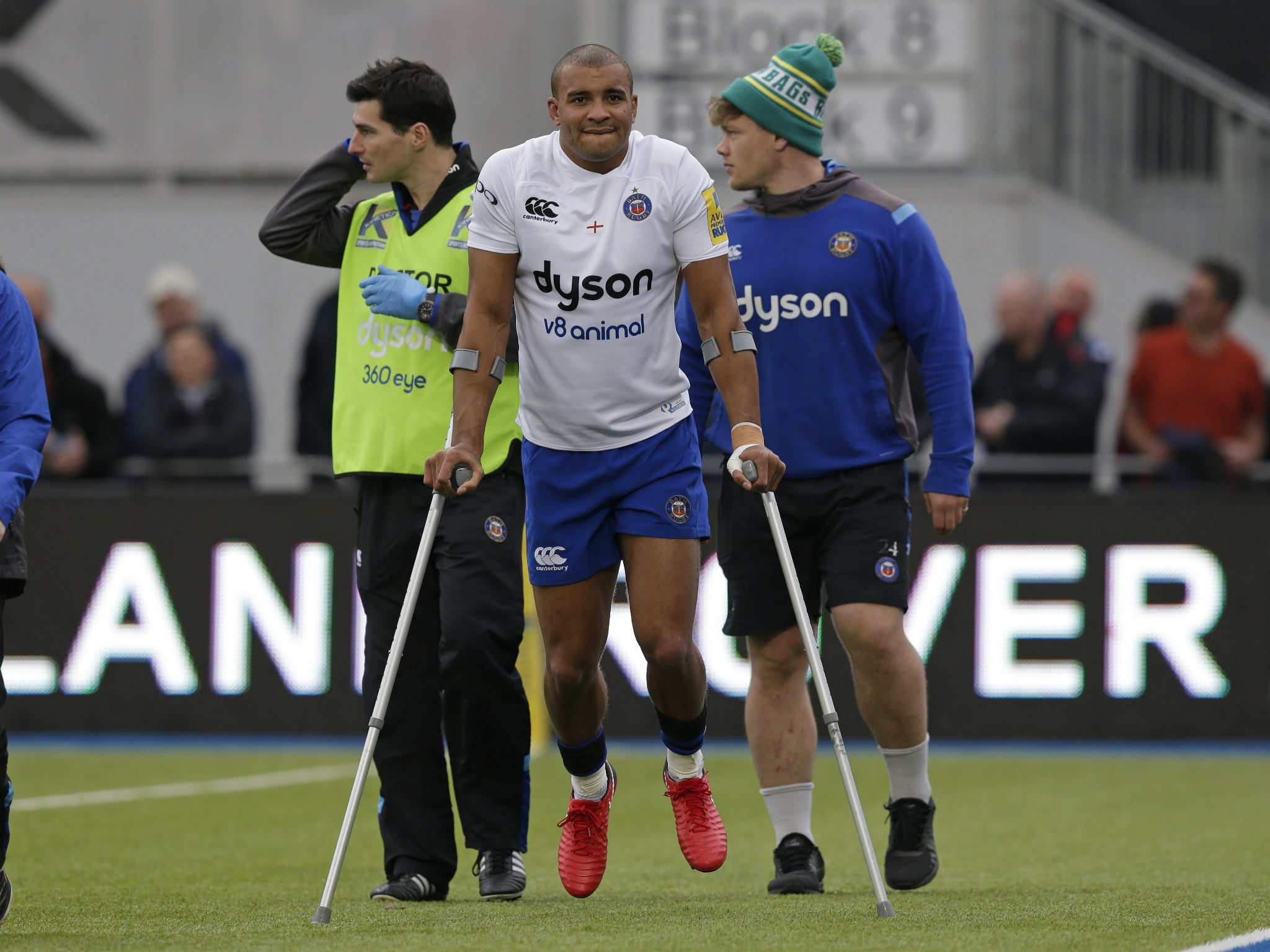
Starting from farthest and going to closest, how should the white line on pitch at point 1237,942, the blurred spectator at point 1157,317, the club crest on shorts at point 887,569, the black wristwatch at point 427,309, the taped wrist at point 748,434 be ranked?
the blurred spectator at point 1157,317 < the club crest on shorts at point 887,569 < the black wristwatch at point 427,309 < the taped wrist at point 748,434 < the white line on pitch at point 1237,942

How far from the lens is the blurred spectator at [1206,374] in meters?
12.2

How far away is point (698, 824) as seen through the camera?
591cm

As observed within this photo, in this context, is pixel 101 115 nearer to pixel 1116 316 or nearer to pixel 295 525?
pixel 295 525

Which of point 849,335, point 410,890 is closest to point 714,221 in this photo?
point 849,335

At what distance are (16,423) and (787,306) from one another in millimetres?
2344

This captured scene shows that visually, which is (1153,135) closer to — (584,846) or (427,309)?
(427,309)

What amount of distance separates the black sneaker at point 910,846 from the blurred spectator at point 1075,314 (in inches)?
247

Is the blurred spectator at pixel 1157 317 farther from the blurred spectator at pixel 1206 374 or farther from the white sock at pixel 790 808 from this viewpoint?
the white sock at pixel 790 808

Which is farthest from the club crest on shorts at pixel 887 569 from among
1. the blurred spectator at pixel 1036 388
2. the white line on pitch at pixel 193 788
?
the blurred spectator at pixel 1036 388

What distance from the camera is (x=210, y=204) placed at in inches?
646

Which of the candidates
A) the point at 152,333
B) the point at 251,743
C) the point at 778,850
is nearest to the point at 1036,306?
the point at 251,743

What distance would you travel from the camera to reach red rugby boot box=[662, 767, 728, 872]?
584 cm

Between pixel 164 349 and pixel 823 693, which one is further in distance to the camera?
pixel 164 349

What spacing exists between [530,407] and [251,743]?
22.1 ft
